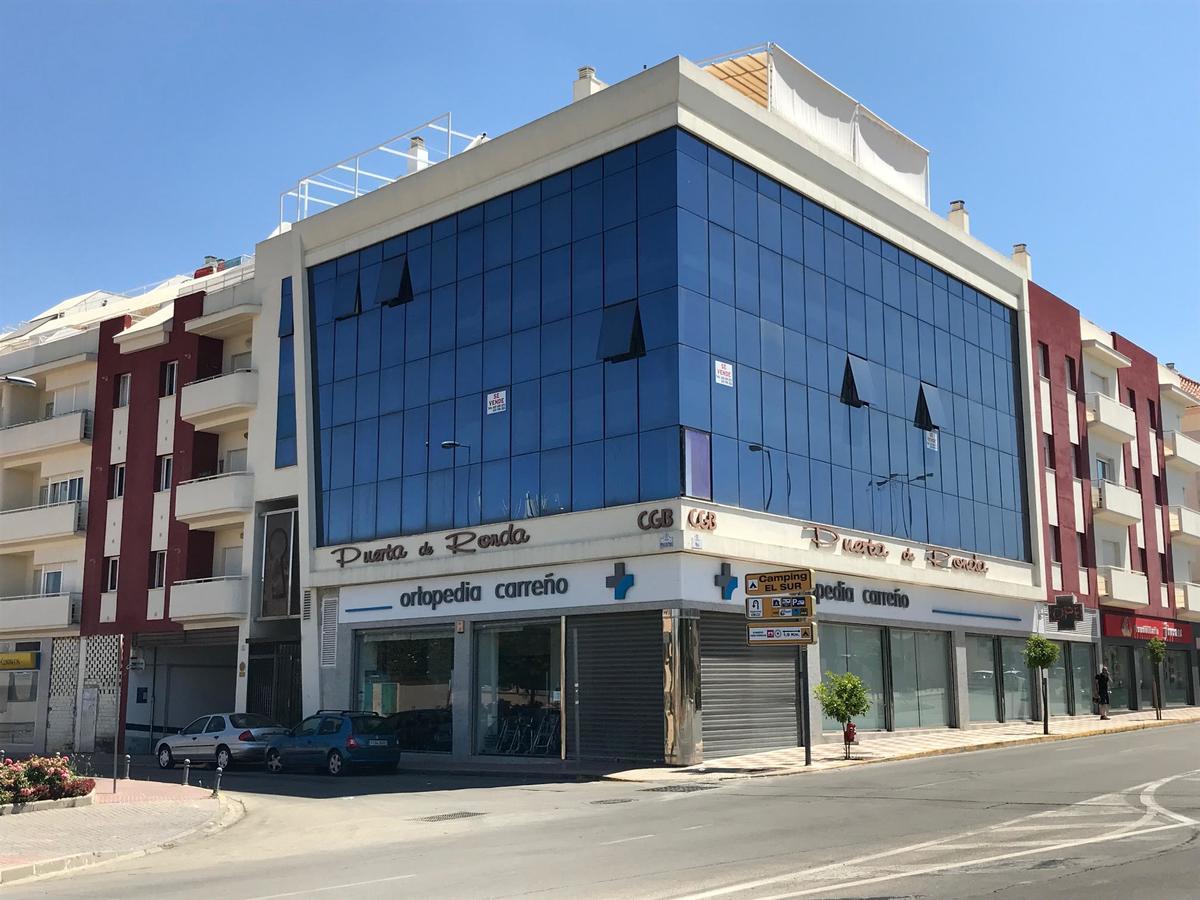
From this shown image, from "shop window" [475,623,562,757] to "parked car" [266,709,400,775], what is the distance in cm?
313

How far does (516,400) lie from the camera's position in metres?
31.8

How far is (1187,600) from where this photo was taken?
5538 centimetres

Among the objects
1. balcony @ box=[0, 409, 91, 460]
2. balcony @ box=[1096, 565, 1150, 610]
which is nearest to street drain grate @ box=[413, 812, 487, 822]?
balcony @ box=[0, 409, 91, 460]

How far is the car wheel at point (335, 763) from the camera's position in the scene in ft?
92.2

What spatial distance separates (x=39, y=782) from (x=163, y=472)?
77.5ft

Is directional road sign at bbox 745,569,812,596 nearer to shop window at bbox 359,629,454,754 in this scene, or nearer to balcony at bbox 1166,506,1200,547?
shop window at bbox 359,629,454,754

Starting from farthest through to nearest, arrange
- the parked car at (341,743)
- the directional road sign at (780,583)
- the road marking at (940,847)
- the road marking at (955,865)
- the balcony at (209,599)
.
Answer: the balcony at (209,599)
the parked car at (341,743)
the directional road sign at (780,583)
the road marking at (940,847)
the road marking at (955,865)

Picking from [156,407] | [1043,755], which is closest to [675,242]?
[1043,755]

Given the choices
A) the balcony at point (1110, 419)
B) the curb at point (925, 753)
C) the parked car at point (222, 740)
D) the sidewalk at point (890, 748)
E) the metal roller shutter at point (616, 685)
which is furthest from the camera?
the balcony at point (1110, 419)

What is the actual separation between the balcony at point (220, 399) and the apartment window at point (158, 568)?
491 centimetres

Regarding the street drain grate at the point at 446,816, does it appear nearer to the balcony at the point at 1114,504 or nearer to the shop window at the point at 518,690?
the shop window at the point at 518,690

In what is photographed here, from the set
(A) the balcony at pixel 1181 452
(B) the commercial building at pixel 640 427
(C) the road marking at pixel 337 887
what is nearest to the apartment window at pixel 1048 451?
(B) the commercial building at pixel 640 427

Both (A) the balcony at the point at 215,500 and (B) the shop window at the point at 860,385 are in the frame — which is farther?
(A) the balcony at the point at 215,500

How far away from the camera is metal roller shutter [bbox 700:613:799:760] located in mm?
27922
